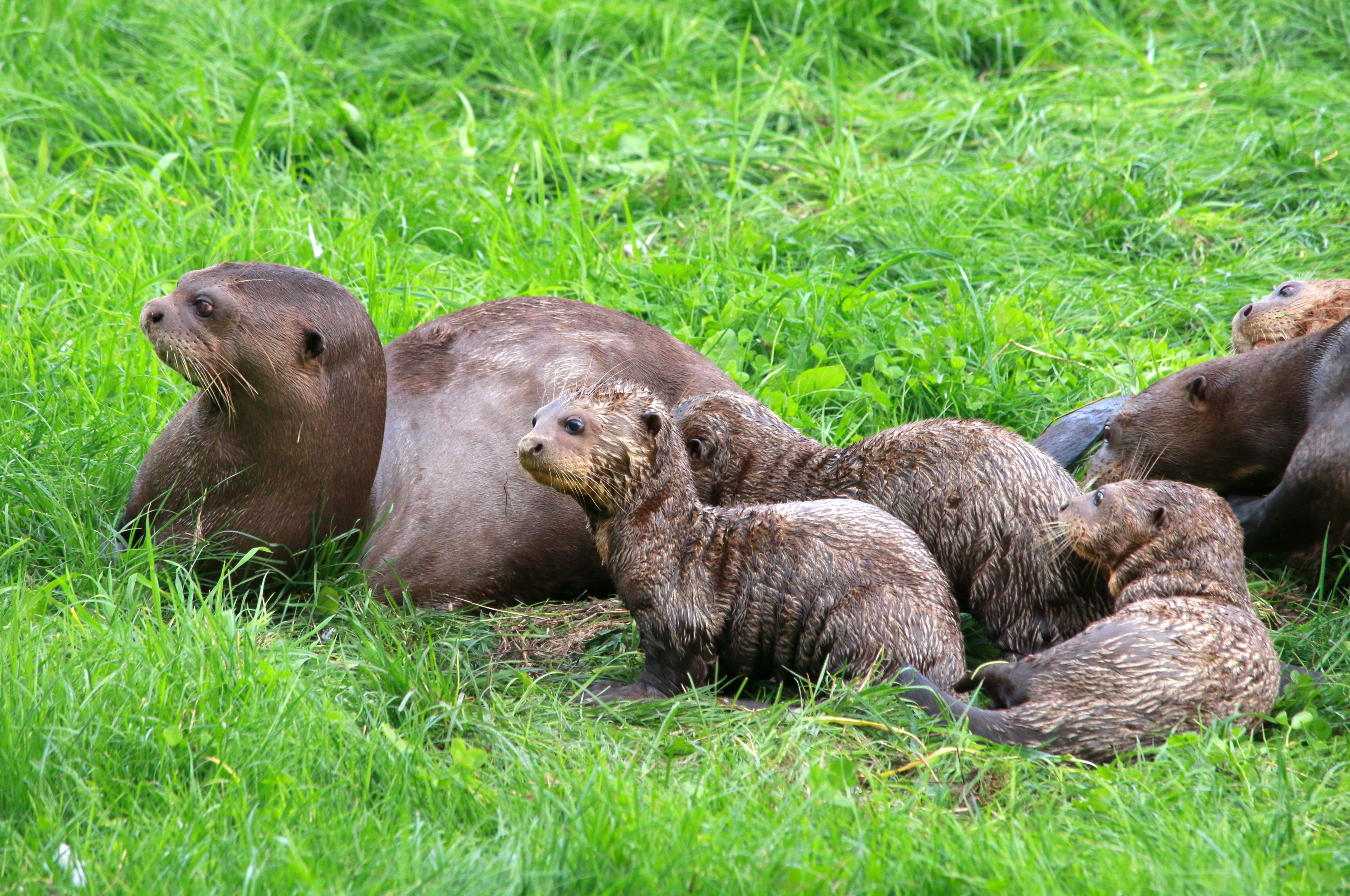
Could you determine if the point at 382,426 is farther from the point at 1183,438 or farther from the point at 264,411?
the point at 1183,438

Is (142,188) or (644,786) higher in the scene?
(142,188)

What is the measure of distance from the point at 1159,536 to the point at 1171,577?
131mm

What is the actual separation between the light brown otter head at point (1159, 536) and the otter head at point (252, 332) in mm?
2139

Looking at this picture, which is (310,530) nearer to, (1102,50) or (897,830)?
(897,830)

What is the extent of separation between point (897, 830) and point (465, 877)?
88 centimetres

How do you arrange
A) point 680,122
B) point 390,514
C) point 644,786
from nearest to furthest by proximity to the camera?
point 644,786 < point 390,514 < point 680,122

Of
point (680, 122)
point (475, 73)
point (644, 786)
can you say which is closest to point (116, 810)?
point (644, 786)

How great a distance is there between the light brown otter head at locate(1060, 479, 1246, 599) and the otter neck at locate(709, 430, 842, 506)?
791 mm

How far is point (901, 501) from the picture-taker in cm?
414

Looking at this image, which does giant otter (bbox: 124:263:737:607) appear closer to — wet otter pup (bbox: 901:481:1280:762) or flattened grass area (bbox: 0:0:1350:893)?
flattened grass area (bbox: 0:0:1350:893)

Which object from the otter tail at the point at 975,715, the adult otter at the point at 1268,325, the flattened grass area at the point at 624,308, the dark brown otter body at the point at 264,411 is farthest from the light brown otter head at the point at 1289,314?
the dark brown otter body at the point at 264,411

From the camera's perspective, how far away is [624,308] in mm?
5855

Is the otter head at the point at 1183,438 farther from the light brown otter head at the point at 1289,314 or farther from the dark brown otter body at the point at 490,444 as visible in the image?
the dark brown otter body at the point at 490,444

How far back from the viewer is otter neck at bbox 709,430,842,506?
14.4 ft
